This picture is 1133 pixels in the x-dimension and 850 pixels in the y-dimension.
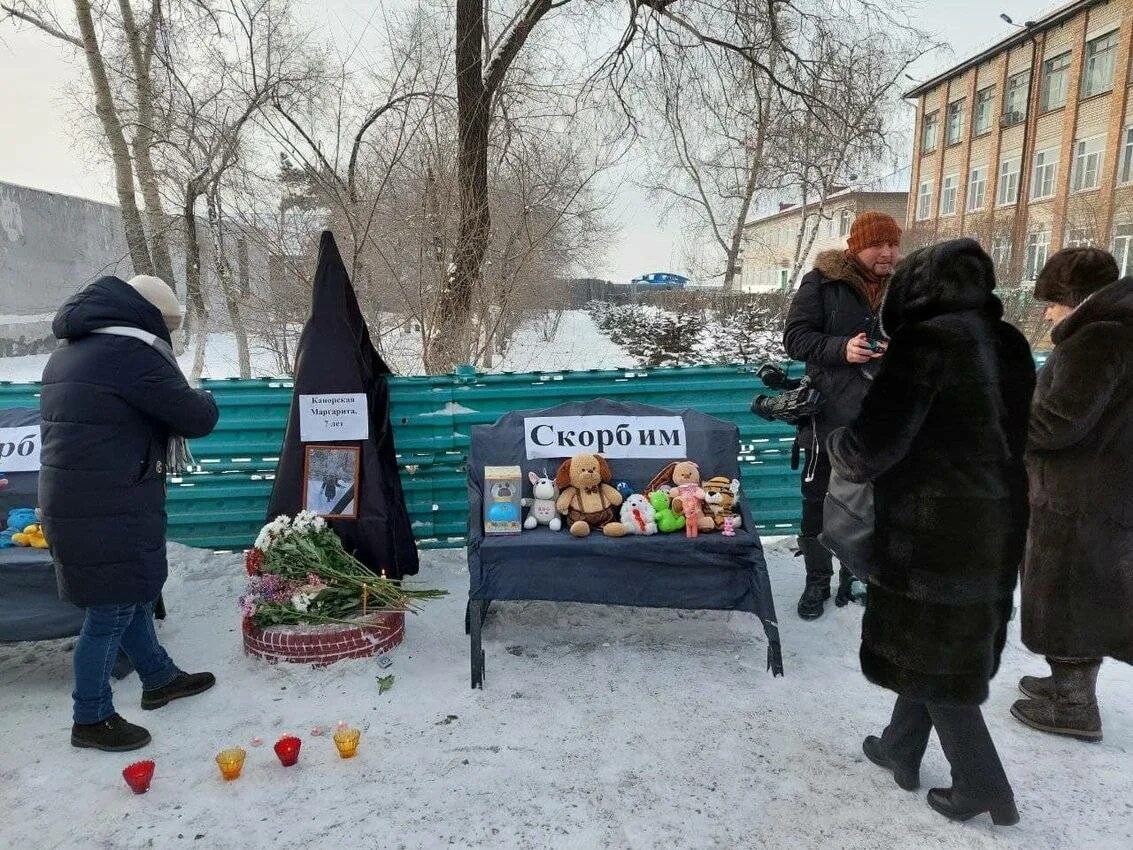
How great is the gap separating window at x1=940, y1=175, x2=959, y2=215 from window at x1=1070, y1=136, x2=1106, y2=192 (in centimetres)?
707

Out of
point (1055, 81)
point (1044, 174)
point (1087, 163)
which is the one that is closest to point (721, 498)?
point (1087, 163)

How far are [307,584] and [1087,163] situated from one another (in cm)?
3158

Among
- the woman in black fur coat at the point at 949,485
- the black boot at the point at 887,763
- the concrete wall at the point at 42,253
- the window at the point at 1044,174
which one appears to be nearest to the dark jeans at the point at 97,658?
the woman in black fur coat at the point at 949,485

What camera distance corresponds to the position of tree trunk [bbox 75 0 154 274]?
334 inches

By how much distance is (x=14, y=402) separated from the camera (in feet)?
14.8

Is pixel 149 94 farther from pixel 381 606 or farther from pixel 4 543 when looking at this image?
pixel 381 606

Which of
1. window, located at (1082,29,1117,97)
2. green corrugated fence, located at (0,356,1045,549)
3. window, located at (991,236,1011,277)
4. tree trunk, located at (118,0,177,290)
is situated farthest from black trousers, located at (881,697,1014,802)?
window, located at (1082,29,1117,97)

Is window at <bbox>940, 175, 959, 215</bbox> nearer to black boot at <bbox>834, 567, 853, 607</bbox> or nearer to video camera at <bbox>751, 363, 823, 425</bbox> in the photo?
black boot at <bbox>834, 567, 853, 607</bbox>

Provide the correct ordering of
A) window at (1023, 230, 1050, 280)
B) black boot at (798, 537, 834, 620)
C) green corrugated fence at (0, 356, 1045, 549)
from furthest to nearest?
1. window at (1023, 230, 1050, 280)
2. green corrugated fence at (0, 356, 1045, 549)
3. black boot at (798, 537, 834, 620)

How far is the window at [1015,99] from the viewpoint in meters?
28.8

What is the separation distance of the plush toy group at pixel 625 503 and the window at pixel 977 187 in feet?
113

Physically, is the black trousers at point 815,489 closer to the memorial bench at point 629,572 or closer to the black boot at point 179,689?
the memorial bench at point 629,572

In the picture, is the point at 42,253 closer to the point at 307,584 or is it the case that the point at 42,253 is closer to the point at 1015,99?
the point at 307,584

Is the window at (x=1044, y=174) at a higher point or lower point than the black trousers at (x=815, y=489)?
higher
